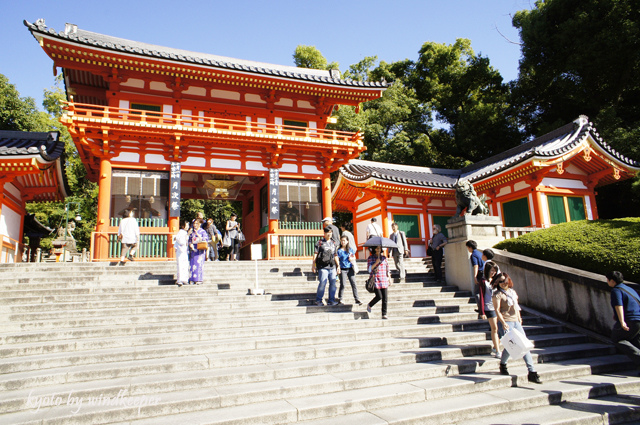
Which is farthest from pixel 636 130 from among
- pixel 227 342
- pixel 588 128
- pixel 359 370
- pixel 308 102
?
pixel 227 342

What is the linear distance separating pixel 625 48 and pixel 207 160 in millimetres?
21685

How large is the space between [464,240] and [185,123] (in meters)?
11.7

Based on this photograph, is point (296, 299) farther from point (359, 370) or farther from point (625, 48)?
point (625, 48)

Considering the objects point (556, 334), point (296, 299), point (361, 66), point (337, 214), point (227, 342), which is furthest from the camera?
point (361, 66)

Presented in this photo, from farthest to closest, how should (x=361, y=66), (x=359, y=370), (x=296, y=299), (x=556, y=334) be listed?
1. (x=361, y=66)
2. (x=296, y=299)
3. (x=556, y=334)
4. (x=359, y=370)

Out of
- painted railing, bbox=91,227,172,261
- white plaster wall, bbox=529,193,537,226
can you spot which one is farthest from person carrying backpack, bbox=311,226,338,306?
white plaster wall, bbox=529,193,537,226

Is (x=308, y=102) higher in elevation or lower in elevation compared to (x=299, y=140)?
higher

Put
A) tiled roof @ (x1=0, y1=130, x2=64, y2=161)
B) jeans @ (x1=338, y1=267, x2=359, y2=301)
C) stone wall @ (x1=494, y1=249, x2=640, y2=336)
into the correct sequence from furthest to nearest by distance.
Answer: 1. tiled roof @ (x1=0, y1=130, x2=64, y2=161)
2. jeans @ (x1=338, y1=267, x2=359, y2=301)
3. stone wall @ (x1=494, y1=249, x2=640, y2=336)

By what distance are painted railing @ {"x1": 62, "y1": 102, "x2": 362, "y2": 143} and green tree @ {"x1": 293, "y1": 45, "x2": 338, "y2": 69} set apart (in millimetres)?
16358

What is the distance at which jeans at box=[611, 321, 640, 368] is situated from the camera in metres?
5.84

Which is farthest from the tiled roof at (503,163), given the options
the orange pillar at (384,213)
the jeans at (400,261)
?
the jeans at (400,261)

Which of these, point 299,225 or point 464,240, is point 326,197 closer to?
point 299,225

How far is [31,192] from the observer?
1525cm

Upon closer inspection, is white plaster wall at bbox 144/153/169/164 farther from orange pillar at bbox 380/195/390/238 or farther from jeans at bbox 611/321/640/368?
jeans at bbox 611/321/640/368
